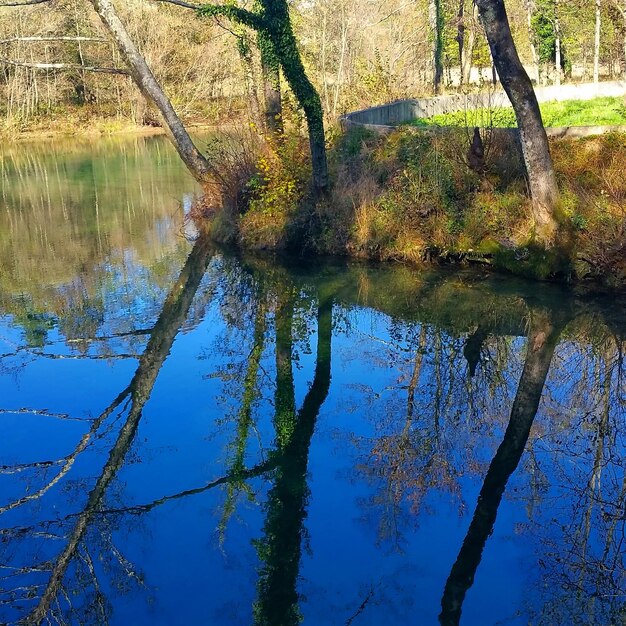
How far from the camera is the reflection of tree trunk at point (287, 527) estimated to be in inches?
244

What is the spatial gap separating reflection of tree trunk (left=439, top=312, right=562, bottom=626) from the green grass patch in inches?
267

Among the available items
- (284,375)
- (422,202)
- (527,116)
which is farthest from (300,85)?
(284,375)

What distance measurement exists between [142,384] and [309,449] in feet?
9.72

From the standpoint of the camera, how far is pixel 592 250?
1327cm

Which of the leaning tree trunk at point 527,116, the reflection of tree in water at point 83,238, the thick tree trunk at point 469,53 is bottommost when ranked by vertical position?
Answer: the reflection of tree in water at point 83,238

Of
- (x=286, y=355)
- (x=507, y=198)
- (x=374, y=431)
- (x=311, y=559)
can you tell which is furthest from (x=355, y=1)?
(x=311, y=559)

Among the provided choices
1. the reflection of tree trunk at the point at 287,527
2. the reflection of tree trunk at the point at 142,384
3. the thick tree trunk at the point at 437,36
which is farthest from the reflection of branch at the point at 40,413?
the thick tree trunk at the point at 437,36

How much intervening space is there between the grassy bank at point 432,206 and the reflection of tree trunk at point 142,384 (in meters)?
2.14

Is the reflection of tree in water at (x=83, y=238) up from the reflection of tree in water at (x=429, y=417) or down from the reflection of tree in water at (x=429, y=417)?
up

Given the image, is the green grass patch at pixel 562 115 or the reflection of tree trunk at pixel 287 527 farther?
the green grass patch at pixel 562 115

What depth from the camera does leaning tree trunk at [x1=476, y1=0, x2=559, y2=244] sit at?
514 inches

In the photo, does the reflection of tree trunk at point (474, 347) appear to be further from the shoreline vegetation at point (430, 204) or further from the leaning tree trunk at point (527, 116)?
the leaning tree trunk at point (527, 116)

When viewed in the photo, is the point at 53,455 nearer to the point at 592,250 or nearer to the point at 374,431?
the point at 374,431

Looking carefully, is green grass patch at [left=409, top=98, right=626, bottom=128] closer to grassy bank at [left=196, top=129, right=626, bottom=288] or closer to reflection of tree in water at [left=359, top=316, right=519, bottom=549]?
grassy bank at [left=196, top=129, right=626, bottom=288]
